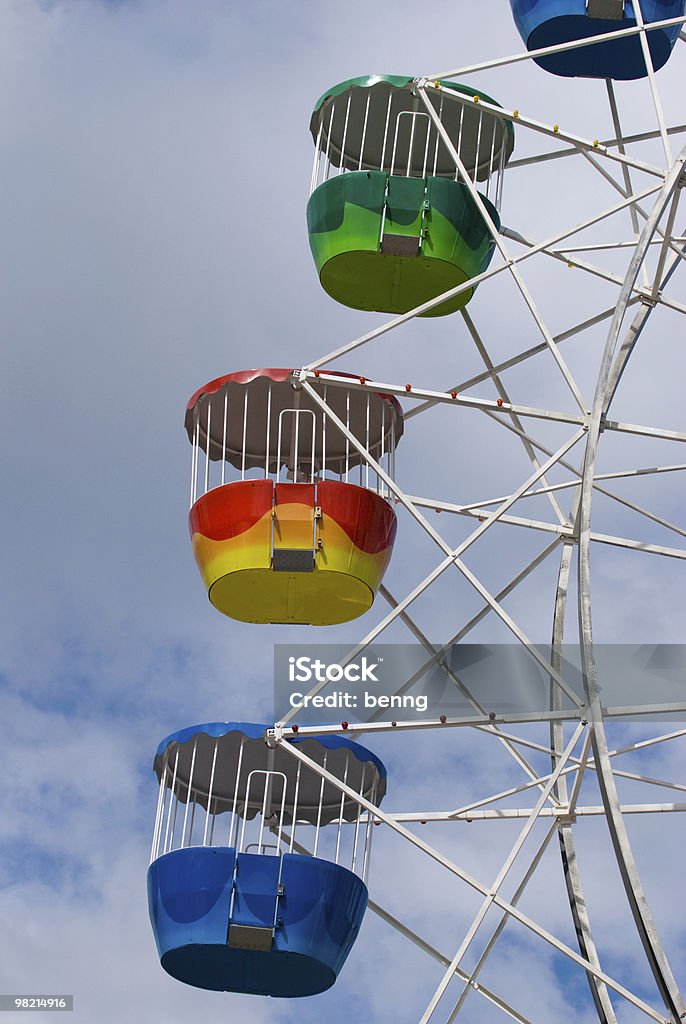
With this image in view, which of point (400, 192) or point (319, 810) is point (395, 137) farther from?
point (319, 810)

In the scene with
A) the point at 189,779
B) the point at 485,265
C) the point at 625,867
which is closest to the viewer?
the point at 625,867

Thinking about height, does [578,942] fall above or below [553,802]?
below

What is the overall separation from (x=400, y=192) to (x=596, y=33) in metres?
3.36

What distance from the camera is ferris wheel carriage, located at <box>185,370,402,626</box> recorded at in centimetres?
2011

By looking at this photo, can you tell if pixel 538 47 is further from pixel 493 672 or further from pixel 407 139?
pixel 493 672

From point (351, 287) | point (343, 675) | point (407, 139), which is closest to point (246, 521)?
point (343, 675)

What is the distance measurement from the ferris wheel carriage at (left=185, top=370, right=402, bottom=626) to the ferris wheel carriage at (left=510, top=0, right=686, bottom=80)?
4925mm

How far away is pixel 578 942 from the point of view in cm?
2044

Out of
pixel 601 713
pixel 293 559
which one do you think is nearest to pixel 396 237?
pixel 293 559

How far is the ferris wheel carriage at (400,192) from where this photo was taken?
70.9 ft

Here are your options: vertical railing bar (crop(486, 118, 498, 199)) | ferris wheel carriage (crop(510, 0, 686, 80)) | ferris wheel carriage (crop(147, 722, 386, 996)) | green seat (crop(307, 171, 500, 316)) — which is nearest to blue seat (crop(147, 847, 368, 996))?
ferris wheel carriage (crop(147, 722, 386, 996))

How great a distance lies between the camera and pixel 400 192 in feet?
70.8

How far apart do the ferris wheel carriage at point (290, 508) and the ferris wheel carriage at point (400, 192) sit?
155 cm

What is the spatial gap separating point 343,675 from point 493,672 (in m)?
2.12
